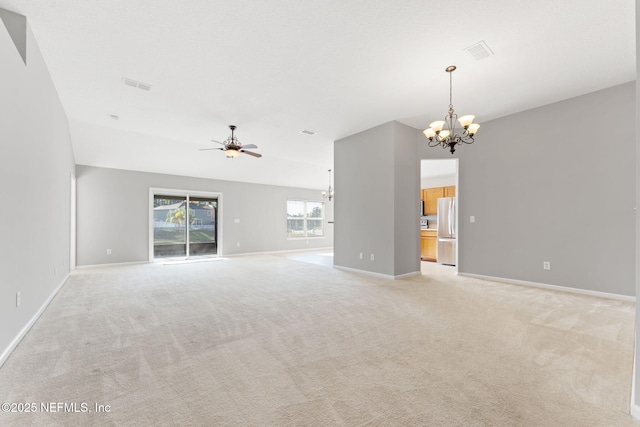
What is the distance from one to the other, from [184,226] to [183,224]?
2.7 inches

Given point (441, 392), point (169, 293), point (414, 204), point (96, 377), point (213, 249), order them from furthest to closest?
1. point (213, 249)
2. point (414, 204)
3. point (169, 293)
4. point (96, 377)
5. point (441, 392)

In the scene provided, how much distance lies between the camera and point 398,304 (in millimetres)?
3393

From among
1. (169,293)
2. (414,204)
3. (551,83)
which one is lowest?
(169,293)

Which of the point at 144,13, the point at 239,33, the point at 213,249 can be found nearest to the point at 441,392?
the point at 239,33

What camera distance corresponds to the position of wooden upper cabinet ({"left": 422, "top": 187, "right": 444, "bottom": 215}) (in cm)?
791

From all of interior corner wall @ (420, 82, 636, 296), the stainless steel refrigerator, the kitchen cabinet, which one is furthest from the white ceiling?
the kitchen cabinet

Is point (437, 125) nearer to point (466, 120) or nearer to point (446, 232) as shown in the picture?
point (466, 120)

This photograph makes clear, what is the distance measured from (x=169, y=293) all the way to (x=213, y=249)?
4.87m

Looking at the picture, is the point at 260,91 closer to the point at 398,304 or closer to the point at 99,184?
the point at 398,304

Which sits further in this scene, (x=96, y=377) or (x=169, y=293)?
(x=169, y=293)

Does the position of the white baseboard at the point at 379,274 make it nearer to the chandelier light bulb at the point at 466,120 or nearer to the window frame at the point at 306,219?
the chandelier light bulb at the point at 466,120

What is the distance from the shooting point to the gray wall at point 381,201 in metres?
4.98

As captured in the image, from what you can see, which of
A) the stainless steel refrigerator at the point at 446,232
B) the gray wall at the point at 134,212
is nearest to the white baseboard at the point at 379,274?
the stainless steel refrigerator at the point at 446,232

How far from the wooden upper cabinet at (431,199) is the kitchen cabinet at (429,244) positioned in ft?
2.21
